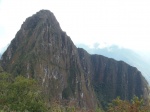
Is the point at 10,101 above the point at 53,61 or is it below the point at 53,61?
below

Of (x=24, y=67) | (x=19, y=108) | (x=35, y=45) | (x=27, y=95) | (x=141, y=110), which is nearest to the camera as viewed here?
(x=141, y=110)

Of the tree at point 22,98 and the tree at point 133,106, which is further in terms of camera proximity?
the tree at point 22,98

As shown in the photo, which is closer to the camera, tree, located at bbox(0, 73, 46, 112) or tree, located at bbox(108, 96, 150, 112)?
tree, located at bbox(108, 96, 150, 112)

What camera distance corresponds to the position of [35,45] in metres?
188

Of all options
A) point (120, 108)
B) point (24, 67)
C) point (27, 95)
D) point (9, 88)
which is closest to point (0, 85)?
point (9, 88)

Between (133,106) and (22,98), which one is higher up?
(133,106)

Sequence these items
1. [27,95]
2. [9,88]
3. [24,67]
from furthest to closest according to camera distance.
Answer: [24,67]
[9,88]
[27,95]

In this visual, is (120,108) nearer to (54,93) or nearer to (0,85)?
(0,85)

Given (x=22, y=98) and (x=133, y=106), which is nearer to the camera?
(x=133, y=106)

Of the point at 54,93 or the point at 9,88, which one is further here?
the point at 54,93

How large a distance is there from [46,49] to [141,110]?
532ft

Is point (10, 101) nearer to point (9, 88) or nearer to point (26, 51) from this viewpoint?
point (9, 88)

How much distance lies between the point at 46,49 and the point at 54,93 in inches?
1004

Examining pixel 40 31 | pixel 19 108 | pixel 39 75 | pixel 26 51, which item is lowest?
pixel 19 108
